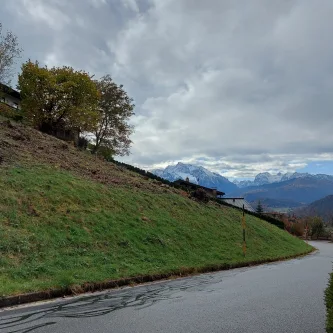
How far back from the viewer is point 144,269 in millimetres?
11836

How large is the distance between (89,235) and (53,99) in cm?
2197

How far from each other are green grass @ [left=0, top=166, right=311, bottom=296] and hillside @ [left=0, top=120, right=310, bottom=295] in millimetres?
34

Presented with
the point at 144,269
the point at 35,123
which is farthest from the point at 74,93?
the point at 144,269

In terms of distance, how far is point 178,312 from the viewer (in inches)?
265

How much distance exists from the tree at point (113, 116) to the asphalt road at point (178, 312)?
3628 centimetres

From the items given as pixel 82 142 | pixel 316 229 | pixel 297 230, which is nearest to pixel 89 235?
pixel 82 142

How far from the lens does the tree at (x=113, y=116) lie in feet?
145

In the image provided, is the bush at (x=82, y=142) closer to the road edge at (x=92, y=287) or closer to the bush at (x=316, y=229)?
the road edge at (x=92, y=287)

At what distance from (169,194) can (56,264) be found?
15967mm

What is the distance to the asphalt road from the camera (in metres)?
5.70

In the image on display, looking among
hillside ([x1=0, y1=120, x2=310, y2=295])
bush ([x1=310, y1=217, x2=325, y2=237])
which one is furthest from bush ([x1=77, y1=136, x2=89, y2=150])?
bush ([x1=310, y1=217, x2=325, y2=237])

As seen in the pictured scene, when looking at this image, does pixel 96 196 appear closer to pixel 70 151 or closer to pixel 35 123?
pixel 70 151

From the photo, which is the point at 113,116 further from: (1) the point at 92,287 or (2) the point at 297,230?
(2) the point at 297,230

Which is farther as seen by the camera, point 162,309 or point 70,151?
point 70,151
